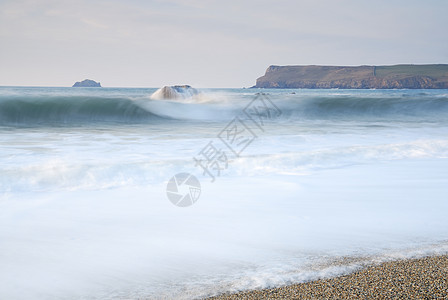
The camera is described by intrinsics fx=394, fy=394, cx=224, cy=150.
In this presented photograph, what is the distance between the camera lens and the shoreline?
68.7 inches

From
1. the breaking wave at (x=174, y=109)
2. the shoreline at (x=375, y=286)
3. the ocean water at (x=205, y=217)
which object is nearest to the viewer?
the shoreline at (x=375, y=286)

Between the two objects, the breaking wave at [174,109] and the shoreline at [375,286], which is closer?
the shoreline at [375,286]

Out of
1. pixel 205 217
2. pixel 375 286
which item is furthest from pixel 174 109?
pixel 375 286

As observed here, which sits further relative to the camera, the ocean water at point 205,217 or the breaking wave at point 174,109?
the breaking wave at point 174,109

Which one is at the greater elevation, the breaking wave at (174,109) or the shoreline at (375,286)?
the breaking wave at (174,109)

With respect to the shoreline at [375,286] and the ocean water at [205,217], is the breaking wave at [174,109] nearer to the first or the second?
the ocean water at [205,217]

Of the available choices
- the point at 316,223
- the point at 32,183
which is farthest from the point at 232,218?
the point at 32,183

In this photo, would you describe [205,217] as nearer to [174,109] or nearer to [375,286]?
[375,286]

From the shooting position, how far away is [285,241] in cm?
256

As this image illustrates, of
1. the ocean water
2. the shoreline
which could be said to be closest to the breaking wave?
the ocean water

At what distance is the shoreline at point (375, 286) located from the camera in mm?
1746

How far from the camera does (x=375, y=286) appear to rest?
1.83m

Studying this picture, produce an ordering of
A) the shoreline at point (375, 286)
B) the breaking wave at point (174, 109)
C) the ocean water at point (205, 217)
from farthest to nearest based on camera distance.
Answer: the breaking wave at point (174, 109) → the ocean water at point (205, 217) → the shoreline at point (375, 286)

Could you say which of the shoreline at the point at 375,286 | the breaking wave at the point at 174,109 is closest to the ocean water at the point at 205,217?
the shoreline at the point at 375,286
